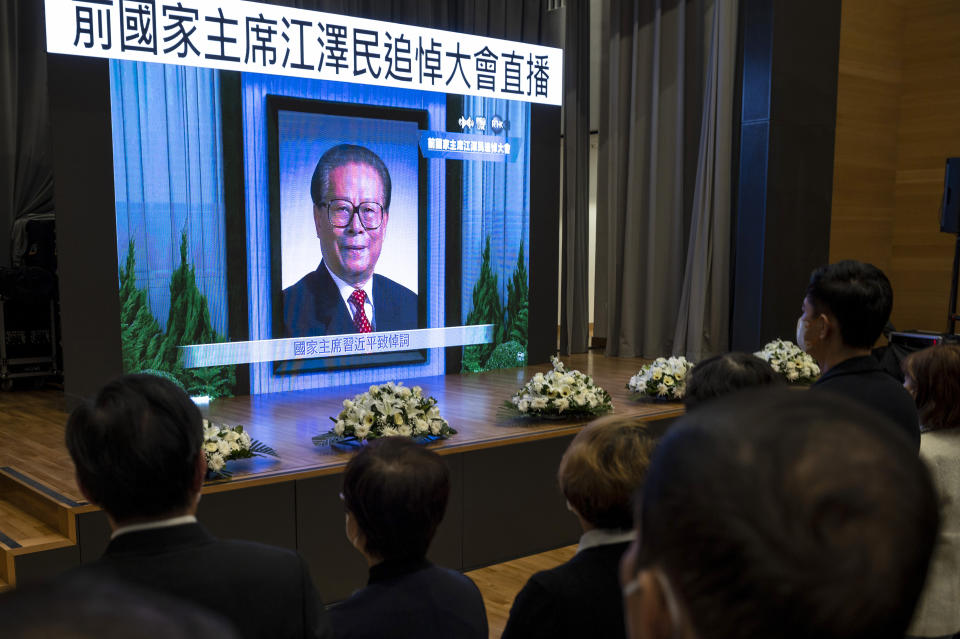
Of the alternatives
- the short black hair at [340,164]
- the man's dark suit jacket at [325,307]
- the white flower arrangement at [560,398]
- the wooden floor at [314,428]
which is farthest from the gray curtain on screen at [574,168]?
the white flower arrangement at [560,398]

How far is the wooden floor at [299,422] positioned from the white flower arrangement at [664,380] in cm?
8

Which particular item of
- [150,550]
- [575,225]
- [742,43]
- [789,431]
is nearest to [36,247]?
[575,225]

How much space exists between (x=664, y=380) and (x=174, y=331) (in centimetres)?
299

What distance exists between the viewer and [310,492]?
358 centimetres

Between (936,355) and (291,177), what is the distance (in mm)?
4463

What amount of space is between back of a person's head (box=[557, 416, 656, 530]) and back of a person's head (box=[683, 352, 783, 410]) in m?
0.51

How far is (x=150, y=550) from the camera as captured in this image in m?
1.29

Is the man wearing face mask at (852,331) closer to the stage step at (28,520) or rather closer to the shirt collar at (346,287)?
the stage step at (28,520)

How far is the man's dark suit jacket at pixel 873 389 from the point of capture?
216 cm

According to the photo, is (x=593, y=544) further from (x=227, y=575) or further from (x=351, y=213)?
(x=351, y=213)

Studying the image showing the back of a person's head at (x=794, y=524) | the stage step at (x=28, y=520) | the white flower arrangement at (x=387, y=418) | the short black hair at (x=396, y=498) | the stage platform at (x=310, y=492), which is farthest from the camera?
the white flower arrangement at (x=387, y=418)

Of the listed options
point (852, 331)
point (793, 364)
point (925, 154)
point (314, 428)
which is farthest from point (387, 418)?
point (925, 154)

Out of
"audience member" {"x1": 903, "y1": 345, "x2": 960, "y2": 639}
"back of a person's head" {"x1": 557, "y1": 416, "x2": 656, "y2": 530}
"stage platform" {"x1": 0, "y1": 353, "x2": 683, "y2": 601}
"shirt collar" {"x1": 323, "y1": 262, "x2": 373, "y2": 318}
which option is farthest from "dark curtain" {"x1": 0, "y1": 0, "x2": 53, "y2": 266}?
"audience member" {"x1": 903, "y1": 345, "x2": 960, "y2": 639}
